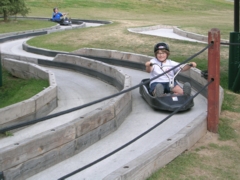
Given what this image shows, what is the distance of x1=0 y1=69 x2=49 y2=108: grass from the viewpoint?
33.2 feet

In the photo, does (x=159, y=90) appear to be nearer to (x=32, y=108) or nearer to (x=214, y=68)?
(x=214, y=68)

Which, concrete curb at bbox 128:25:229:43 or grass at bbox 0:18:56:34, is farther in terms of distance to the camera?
A: grass at bbox 0:18:56:34

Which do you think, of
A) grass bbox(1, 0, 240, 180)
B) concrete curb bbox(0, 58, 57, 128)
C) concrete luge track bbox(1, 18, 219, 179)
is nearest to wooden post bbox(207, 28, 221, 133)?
concrete luge track bbox(1, 18, 219, 179)

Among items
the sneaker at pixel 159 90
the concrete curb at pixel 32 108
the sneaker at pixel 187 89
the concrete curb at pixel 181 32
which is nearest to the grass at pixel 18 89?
the concrete curb at pixel 32 108

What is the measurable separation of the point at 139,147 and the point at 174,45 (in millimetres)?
9669

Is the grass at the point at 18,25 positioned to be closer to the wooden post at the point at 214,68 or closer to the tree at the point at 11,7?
the tree at the point at 11,7

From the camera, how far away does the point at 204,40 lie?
1844 cm

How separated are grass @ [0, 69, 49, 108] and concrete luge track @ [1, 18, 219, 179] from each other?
8.38ft

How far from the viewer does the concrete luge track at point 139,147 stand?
4.56m

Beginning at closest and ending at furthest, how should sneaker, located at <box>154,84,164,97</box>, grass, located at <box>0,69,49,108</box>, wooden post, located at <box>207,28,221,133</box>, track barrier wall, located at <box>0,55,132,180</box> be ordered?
track barrier wall, located at <box>0,55,132,180</box>, wooden post, located at <box>207,28,221,133</box>, sneaker, located at <box>154,84,164,97</box>, grass, located at <box>0,69,49,108</box>

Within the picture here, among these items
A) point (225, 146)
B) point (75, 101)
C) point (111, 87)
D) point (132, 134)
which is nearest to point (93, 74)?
point (111, 87)

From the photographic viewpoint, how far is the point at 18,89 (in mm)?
11289

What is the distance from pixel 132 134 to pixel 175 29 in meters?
16.6

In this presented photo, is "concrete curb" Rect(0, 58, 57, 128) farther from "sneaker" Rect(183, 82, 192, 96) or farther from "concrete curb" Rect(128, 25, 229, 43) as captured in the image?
"concrete curb" Rect(128, 25, 229, 43)
